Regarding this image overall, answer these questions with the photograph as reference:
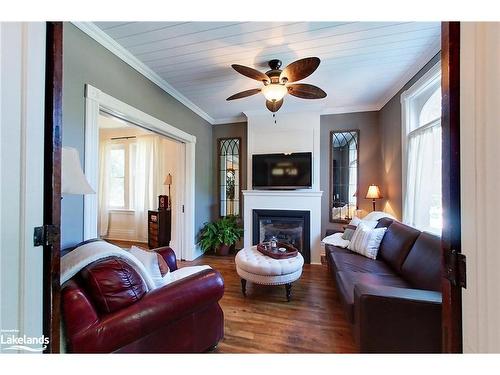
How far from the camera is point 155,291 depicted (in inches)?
52.4

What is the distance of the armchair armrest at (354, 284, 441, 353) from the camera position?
4.10 feet

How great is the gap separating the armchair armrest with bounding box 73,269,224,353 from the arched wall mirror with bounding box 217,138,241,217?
2.86 metres

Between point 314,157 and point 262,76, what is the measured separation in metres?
2.01

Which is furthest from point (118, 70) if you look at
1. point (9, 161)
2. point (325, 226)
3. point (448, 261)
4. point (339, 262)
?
point (325, 226)

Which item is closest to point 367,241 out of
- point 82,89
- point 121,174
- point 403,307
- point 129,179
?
point 403,307

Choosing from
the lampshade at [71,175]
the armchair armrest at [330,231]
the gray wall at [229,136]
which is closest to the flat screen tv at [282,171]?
the gray wall at [229,136]

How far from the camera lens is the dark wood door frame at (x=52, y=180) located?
2.47 ft

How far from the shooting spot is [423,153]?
2432 millimetres

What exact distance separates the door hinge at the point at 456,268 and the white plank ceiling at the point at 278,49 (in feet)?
6.40

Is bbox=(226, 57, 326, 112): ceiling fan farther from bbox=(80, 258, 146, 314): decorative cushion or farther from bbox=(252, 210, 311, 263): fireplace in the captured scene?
bbox=(252, 210, 311, 263): fireplace

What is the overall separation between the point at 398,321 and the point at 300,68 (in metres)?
2.06

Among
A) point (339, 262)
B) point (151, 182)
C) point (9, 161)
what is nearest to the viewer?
point (9, 161)

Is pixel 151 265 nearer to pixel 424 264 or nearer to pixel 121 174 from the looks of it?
pixel 424 264
